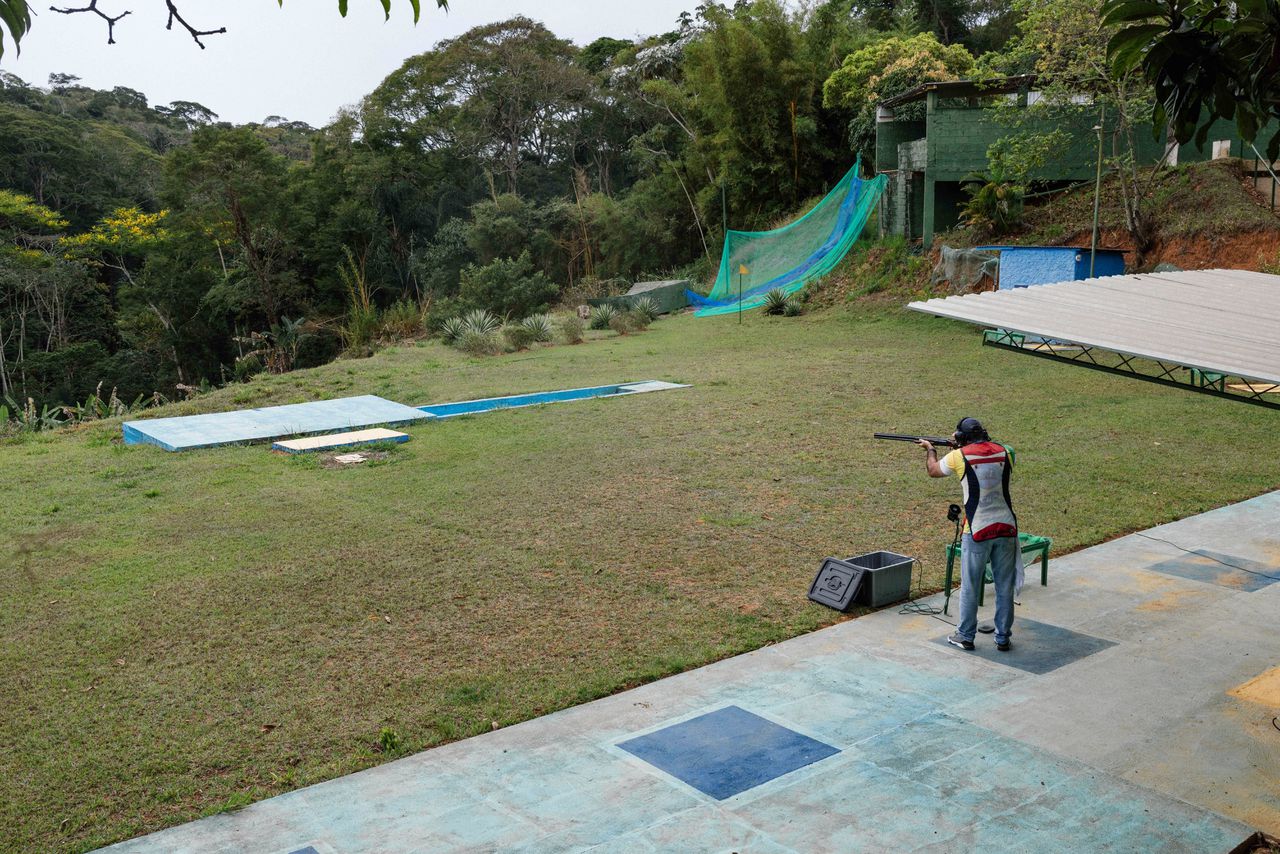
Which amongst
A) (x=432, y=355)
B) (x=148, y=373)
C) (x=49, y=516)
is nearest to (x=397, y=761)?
(x=49, y=516)

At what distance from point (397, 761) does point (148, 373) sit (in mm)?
35835

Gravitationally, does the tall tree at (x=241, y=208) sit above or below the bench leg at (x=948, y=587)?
above

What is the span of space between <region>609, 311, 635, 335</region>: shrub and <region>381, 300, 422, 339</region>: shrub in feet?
21.9

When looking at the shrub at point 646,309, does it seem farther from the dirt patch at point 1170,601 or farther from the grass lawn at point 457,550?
the dirt patch at point 1170,601

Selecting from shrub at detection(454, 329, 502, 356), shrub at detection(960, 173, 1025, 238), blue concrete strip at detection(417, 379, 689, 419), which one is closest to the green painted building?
shrub at detection(960, 173, 1025, 238)

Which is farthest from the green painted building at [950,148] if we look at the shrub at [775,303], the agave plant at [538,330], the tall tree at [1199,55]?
the tall tree at [1199,55]

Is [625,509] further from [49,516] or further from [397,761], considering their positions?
[49,516]

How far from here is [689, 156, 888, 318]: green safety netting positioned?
2506cm

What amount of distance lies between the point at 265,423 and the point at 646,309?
13.2m

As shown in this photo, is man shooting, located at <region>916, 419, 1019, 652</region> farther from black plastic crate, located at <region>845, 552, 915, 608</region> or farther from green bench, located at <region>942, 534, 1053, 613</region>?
black plastic crate, located at <region>845, 552, 915, 608</region>

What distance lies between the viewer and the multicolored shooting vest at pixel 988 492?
235 inches

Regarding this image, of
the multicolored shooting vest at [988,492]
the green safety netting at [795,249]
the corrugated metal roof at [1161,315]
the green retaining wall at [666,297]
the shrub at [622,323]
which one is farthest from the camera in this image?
the green retaining wall at [666,297]

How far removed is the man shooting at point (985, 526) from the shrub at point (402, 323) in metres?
23.9

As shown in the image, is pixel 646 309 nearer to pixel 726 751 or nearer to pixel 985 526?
pixel 985 526
